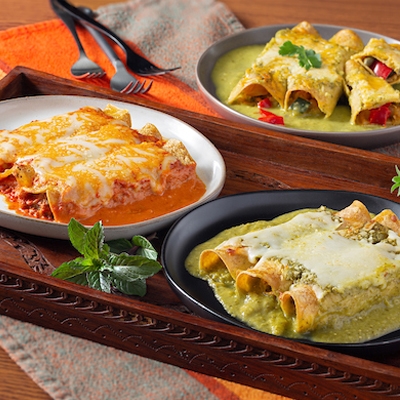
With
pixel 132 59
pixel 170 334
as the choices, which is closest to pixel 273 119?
pixel 132 59

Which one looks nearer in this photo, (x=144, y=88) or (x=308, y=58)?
(x=308, y=58)

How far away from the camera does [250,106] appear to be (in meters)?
3.02

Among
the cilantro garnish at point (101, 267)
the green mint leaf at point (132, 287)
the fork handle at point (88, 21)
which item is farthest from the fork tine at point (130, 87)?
the green mint leaf at point (132, 287)

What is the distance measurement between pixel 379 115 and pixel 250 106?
53cm

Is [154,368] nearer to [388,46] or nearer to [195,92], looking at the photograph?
[195,92]

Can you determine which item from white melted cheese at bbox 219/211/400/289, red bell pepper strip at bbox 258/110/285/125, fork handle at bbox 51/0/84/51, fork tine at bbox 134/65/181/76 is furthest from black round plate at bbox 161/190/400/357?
fork handle at bbox 51/0/84/51

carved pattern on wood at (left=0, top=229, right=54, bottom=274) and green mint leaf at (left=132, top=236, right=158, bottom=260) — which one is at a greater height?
green mint leaf at (left=132, top=236, right=158, bottom=260)

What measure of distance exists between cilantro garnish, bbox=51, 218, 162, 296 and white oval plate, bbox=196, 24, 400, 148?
104 centimetres

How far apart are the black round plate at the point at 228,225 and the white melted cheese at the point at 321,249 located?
140mm

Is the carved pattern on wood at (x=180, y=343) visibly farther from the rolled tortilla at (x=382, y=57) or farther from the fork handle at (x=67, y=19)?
the fork handle at (x=67, y=19)

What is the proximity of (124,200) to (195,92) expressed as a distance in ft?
4.05

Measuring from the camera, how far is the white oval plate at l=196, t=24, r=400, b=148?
2.73m

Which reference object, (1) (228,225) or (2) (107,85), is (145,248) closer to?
(1) (228,225)

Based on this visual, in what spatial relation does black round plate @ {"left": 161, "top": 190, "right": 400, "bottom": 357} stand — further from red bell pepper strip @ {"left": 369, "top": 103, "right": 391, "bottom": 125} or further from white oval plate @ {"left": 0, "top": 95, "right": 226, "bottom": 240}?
red bell pepper strip @ {"left": 369, "top": 103, "right": 391, "bottom": 125}
